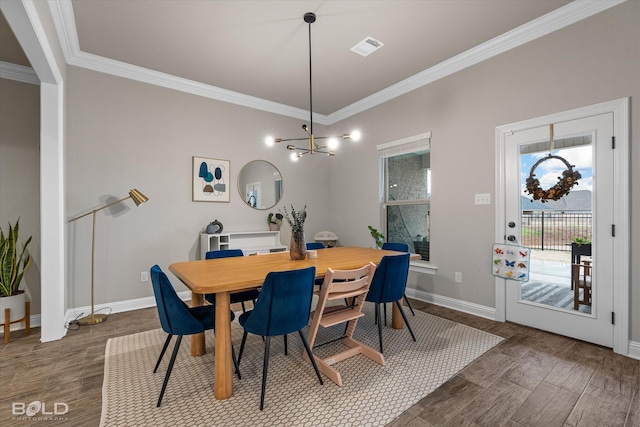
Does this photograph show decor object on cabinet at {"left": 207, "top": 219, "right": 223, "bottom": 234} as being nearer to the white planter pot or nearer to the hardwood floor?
the hardwood floor

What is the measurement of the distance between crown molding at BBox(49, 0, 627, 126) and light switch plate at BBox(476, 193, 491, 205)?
4.83ft

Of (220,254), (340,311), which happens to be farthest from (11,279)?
(340,311)

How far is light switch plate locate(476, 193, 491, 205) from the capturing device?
3.12 metres

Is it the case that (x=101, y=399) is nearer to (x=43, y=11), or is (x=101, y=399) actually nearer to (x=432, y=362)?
(x=432, y=362)

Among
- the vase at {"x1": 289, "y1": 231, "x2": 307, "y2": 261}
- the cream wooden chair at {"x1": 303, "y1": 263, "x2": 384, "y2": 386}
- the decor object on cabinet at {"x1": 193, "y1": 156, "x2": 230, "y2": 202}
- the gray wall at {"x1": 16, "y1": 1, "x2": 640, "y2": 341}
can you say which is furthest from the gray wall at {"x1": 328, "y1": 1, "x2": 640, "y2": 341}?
the decor object on cabinet at {"x1": 193, "y1": 156, "x2": 230, "y2": 202}

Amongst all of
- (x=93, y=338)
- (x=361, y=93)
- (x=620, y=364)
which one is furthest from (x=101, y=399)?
(x=361, y=93)

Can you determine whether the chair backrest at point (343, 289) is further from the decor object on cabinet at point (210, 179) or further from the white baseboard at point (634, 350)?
the decor object on cabinet at point (210, 179)

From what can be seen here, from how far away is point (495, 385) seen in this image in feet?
6.32

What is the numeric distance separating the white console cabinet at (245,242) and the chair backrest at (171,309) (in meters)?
2.03

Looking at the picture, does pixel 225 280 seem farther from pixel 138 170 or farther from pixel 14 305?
pixel 138 170

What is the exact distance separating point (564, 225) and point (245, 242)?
3.72m

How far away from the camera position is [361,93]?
428 centimetres

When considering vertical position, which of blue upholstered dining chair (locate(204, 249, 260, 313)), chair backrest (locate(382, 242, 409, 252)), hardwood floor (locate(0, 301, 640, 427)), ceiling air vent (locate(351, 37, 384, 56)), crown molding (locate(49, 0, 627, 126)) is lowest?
A: hardwood floor (locate(0, 301, 640, 427))

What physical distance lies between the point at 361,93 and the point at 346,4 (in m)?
1.86
